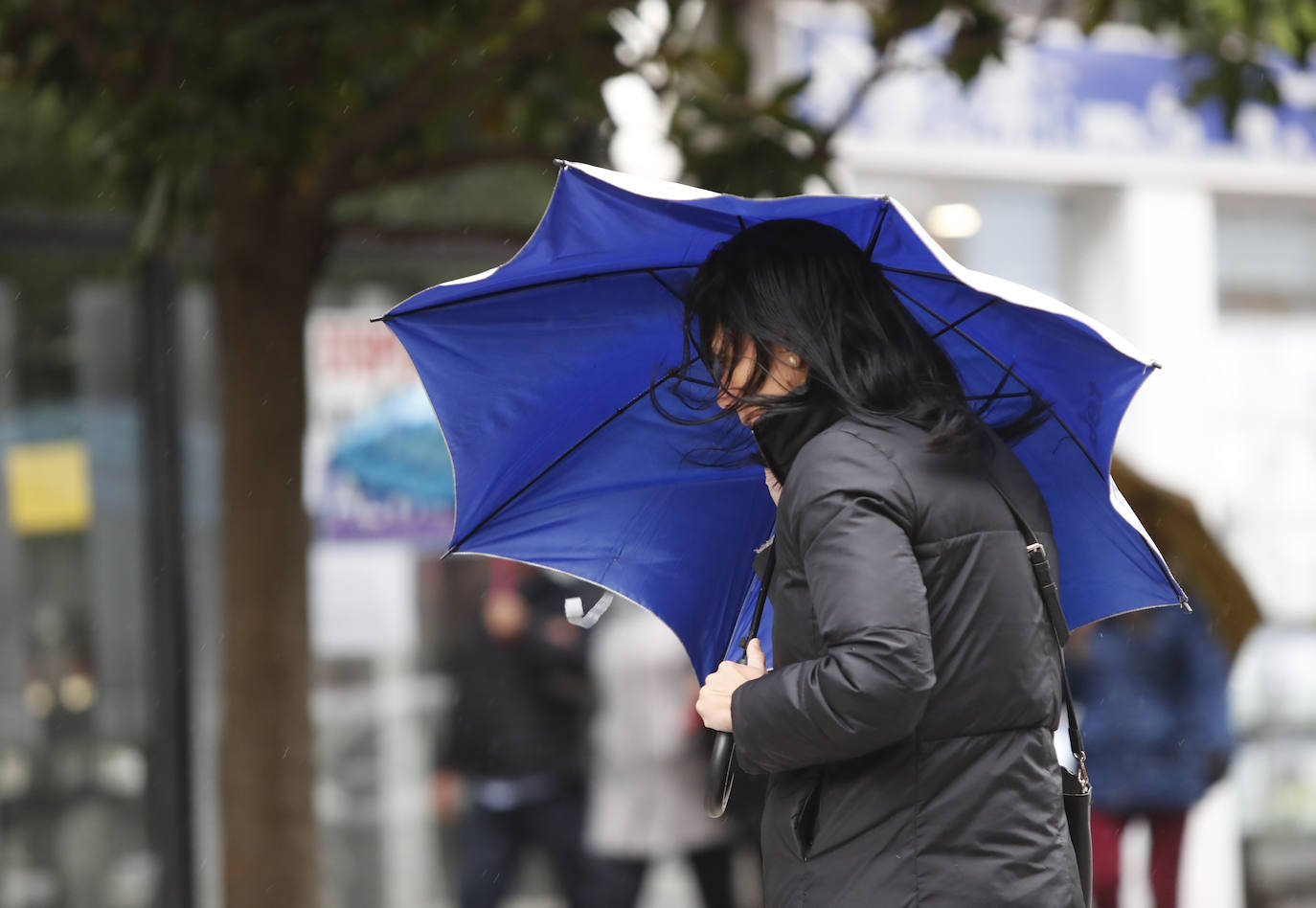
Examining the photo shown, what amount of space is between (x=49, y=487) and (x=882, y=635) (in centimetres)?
547

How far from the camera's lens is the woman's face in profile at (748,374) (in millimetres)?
2281

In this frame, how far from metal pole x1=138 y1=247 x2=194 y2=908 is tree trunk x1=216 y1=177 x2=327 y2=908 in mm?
2848

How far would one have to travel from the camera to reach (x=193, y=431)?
6.87m

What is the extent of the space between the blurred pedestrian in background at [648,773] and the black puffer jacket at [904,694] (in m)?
4.14

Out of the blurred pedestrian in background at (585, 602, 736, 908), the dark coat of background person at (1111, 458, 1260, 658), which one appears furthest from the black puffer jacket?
the blurred pedestrian in background at (585, 602, 736, 908)

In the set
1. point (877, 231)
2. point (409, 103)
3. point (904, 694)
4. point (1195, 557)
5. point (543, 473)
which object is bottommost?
point (904, 694)

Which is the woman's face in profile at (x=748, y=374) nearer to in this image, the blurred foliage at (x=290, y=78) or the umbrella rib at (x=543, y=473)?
the umbrella rib at (x=543, y=473)

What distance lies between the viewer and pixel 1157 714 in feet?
18.9

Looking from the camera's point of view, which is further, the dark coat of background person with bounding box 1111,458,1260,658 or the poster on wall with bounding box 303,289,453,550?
the poster on wall with bounding box 303,289,453,550

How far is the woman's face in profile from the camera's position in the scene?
2.28m

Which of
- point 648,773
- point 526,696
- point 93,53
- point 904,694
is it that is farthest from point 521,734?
point 904,694

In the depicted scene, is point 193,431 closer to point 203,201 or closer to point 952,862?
point 203,201

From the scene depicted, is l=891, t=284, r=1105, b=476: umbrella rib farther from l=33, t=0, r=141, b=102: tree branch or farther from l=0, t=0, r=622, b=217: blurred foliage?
l=33, t=0, r=141, b=102: tree branch

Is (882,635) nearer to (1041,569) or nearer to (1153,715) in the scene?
(1041,569)
